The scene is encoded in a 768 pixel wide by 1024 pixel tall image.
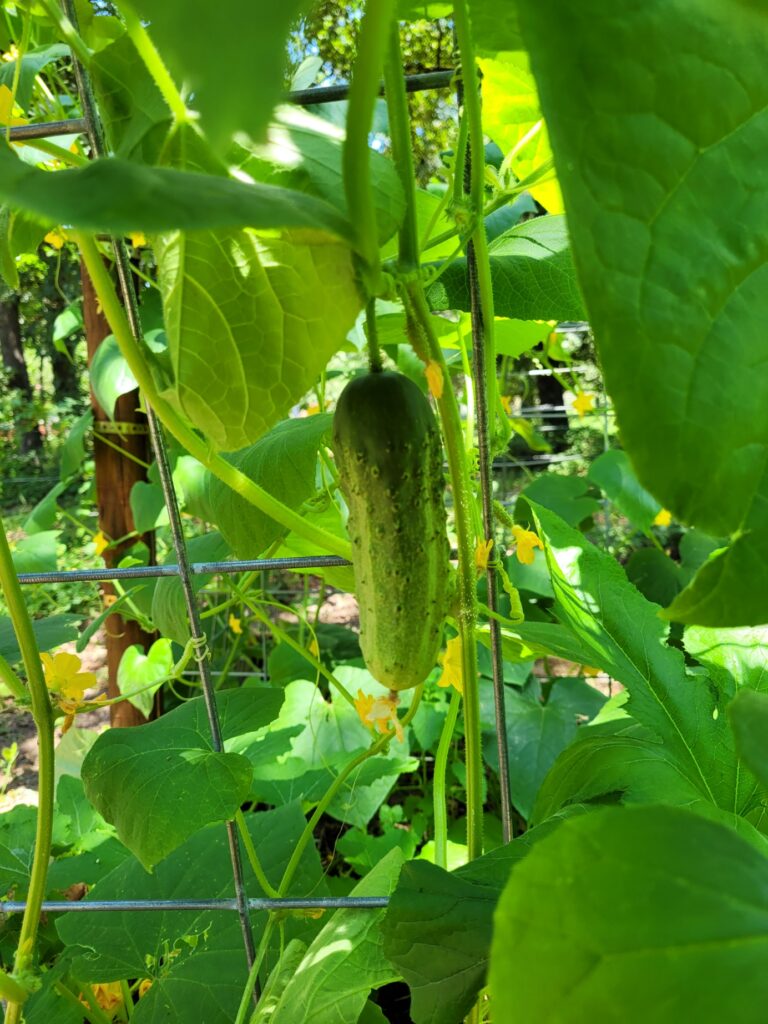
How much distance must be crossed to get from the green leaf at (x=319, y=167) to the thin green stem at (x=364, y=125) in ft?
0.12

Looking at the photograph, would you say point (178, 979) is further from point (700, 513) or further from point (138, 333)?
point (700, 513)

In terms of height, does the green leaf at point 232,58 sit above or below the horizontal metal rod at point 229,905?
above

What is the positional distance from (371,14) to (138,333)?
0.32 meters

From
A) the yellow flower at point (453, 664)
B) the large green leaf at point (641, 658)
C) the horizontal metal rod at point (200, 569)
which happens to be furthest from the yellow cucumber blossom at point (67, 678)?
the large green leaf at point (641, 658)

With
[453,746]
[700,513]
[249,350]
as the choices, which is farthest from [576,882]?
[453,746]

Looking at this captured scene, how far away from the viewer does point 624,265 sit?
219 mm

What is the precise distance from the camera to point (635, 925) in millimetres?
230

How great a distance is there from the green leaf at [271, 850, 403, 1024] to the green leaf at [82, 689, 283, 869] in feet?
0.44

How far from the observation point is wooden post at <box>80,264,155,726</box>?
4.31 ft

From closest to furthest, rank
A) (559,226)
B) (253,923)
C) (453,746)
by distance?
(559,226)
(253,923)
(453,746)

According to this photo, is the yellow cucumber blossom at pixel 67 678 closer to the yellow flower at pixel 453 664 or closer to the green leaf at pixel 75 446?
the yellow flower at pixel 453 664

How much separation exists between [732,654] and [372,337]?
45 centimetres

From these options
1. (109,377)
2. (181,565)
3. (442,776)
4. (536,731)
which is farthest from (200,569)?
(536,731)

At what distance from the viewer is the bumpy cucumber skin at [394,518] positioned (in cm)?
39
